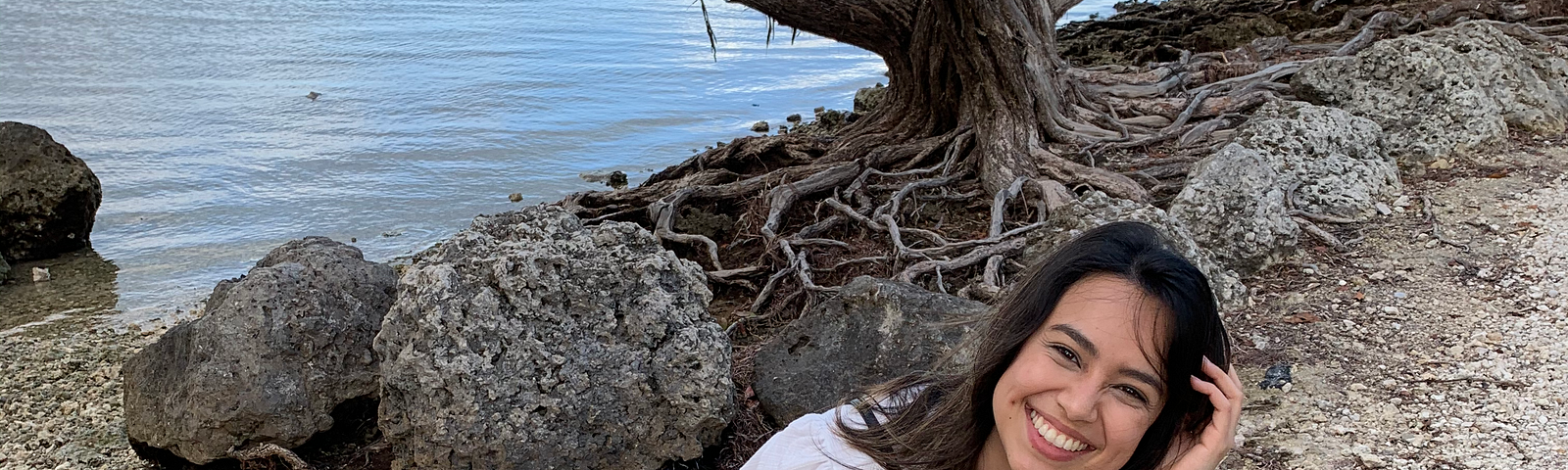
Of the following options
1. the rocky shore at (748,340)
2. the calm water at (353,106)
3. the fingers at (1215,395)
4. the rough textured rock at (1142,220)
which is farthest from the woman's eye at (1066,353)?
the calm water at (353,106)

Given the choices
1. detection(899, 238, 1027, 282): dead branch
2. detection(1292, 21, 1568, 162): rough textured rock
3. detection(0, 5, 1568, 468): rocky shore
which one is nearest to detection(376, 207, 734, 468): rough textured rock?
detection(0, 5, 1568, 468): rocky shore

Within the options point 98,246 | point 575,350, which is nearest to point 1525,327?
point 575,350

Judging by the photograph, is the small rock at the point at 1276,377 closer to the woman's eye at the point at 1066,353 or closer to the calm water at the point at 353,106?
the woman's eye at the point at 1066,353

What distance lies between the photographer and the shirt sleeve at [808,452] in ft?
6.65

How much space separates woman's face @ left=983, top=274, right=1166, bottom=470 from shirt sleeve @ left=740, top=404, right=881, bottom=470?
0.26 metres

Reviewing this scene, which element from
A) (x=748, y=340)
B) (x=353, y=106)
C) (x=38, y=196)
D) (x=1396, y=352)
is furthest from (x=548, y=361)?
(x=353, y=106)

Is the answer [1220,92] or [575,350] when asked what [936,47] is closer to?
[1220,92]

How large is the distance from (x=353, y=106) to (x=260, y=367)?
25.7ft

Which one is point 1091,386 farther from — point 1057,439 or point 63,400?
point 63,400

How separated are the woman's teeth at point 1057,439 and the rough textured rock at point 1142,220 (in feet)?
6.78

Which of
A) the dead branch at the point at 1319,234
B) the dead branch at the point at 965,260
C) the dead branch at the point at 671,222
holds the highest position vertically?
the dead branch at the point at 1319,234

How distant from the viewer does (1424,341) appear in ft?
12.1

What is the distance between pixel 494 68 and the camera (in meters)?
12.9

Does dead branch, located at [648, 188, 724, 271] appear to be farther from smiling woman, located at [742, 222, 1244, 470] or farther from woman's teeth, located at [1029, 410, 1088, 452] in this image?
woman's teeth, located at [1029, 410, 1088, 452]
